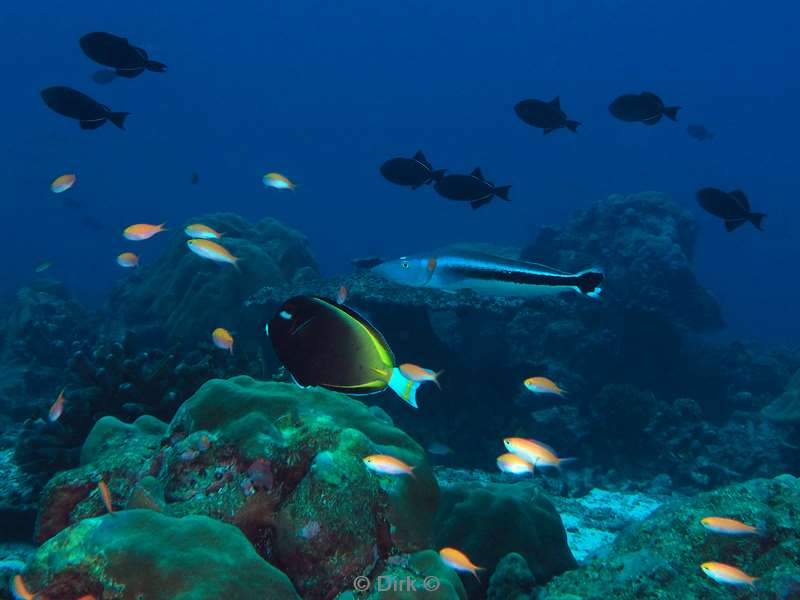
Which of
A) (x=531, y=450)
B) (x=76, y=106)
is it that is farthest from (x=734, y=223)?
(x=76, y=106)

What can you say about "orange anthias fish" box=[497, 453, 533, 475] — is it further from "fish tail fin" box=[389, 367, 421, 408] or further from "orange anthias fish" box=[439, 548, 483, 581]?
"fish tail fin" box=[389, 367, 421, 408]

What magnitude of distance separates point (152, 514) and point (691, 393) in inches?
657

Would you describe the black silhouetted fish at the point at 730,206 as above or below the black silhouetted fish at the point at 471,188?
above

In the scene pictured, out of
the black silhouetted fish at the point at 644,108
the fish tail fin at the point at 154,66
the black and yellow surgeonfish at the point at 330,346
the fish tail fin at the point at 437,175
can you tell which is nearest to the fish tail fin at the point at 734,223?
the black silhouetted fish at the point at 644,108

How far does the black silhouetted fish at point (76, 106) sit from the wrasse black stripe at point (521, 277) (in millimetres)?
4871

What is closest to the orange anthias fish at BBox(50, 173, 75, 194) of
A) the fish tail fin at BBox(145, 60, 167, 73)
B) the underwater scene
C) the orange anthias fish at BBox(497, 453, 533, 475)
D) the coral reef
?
the underwater scene

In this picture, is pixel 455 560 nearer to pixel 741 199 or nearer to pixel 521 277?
pixel 521 277

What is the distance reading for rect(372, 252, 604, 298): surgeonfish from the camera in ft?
8.92

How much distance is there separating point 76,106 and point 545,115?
238 inches

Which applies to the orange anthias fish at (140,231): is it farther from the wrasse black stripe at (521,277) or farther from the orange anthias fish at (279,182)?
the wrasse black stripe at (521,277)

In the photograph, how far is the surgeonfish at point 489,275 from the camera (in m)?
2.72

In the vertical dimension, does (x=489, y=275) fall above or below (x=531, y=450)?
above

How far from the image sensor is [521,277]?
2.75m

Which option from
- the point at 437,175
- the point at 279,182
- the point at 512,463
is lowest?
the point at 512,463
